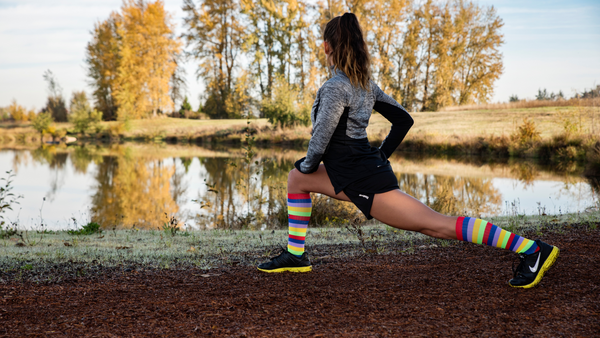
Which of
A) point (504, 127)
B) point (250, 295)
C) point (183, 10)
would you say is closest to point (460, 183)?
point (250, 295)

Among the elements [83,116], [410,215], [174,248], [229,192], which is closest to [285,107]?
[229,192]

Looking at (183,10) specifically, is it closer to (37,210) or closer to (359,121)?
(37,210)

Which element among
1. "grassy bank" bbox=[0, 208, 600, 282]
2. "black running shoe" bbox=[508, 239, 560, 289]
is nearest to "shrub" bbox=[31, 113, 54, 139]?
"grassy bank" bbox=[0, 208, 600, 282]

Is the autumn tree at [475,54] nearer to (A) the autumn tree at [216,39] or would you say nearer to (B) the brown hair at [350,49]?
(A) the autumn tree at [216,39]

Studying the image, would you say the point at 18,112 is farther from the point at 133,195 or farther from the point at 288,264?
the point at 288,264

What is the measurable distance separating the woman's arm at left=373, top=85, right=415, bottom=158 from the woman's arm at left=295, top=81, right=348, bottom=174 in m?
0.35

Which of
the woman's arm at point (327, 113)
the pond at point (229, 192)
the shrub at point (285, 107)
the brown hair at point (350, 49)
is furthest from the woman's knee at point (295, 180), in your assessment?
the shrub at point (285, 107)

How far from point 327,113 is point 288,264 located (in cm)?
123

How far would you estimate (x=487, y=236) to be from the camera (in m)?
2.79

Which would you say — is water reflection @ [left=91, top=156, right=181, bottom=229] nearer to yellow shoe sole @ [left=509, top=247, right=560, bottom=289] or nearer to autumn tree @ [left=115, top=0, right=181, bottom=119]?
yellow shoe sole @ [left=509, top=247, right=560, bottom=289]

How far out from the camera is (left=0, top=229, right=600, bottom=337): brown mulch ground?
2270mm

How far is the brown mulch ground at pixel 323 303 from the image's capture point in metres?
2.27

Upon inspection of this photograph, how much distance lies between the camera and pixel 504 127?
26.6m

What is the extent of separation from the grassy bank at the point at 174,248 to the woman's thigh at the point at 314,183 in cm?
101
